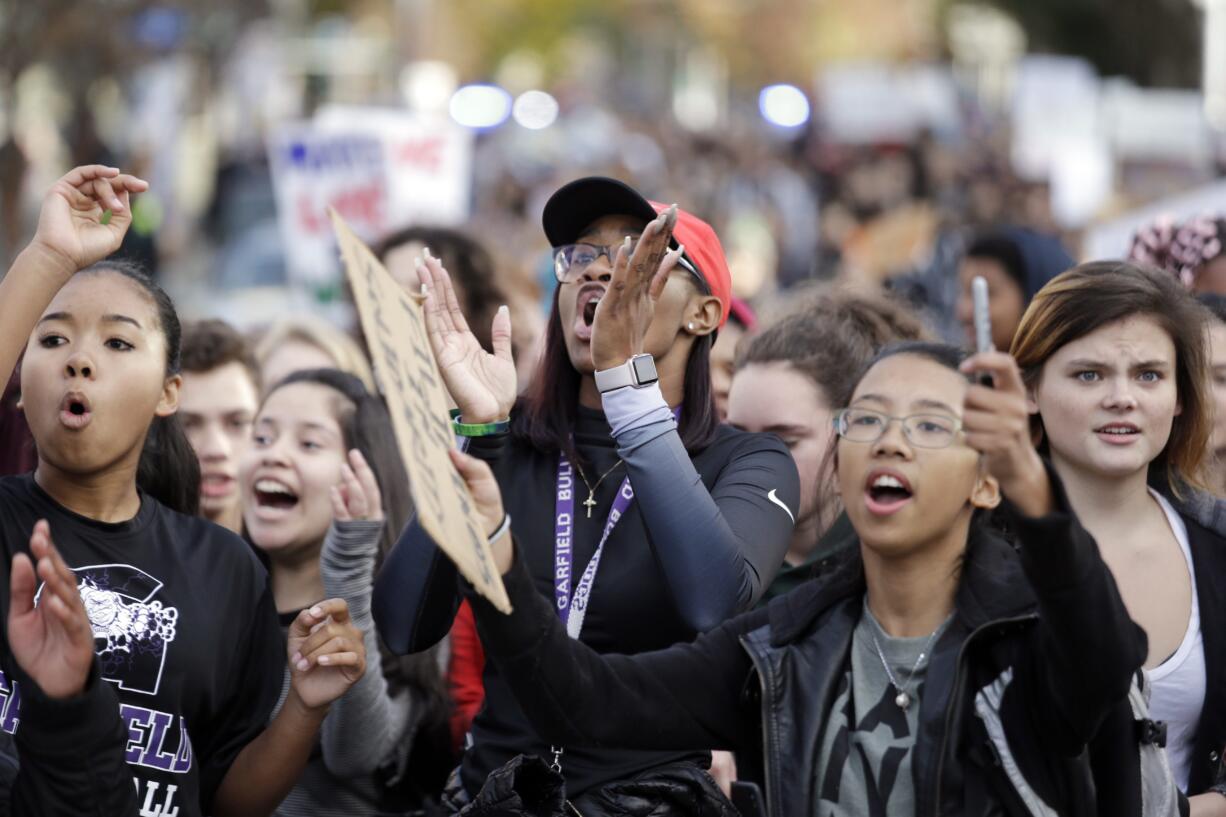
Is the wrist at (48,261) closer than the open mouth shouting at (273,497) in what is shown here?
Yes

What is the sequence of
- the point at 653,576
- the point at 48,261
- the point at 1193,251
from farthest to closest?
the point at 1193,251 < the point at 653,576 < the point at 48,261

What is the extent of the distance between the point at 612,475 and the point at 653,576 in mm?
270

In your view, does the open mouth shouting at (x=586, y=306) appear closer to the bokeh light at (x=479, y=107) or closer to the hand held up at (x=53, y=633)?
the hand held up at (x=53, y=633)

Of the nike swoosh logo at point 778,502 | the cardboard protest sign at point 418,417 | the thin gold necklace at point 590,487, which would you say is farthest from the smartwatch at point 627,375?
the cardboard protest sign at point 418,417

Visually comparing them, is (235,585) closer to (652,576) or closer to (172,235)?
(652,576)

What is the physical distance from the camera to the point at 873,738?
11.3 feet

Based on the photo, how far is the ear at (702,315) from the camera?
14.3 ft

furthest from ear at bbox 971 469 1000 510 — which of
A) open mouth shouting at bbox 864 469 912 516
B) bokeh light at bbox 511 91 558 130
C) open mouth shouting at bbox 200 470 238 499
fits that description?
bokeh light at bbox 511 91 558 130

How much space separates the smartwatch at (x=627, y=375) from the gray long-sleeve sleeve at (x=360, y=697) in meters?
0.96

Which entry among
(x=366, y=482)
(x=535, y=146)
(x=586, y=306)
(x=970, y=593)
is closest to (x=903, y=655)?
(x=970, y=593)

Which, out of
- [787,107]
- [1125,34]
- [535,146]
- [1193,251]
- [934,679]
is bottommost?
[934,679]

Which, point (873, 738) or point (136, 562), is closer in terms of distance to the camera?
point (873, 738)

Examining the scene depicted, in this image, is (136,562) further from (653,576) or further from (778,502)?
(778,502)

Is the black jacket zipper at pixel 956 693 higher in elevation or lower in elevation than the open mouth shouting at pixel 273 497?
lower
